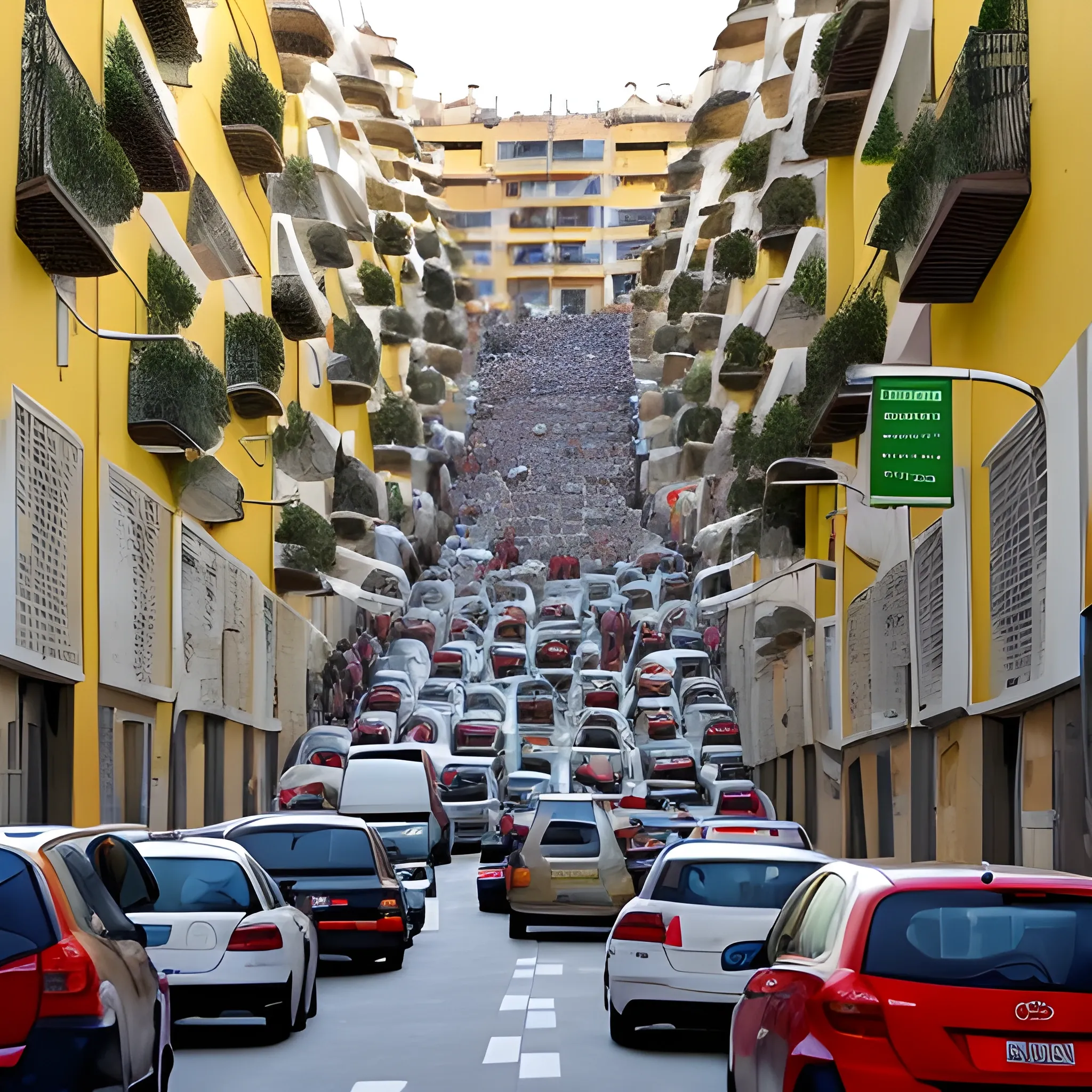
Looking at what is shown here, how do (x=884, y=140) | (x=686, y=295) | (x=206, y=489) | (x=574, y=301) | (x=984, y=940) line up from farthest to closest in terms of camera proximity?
(x=574, y=301), (x=686, y=295), (x=206, y=489), (x=884, y=140), (x=984, y=940)

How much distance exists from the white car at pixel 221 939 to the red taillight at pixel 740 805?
23049 mm

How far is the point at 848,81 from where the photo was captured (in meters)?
31.3

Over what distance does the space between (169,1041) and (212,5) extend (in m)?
28.2

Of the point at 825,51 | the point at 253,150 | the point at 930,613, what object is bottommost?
the point at 930,613

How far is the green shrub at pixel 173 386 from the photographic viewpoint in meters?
25.7

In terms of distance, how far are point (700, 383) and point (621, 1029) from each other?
211ft

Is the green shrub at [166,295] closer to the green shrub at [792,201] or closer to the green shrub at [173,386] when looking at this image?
the green shrub at [173,386]

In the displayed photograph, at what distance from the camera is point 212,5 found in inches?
1347

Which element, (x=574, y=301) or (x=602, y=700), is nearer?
(x=602, y=700)

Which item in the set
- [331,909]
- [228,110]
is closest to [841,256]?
[228,110]

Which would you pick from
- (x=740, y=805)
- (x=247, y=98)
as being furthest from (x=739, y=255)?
(x=740, y=805)

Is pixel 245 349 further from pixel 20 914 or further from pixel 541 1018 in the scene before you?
pixel 20 914

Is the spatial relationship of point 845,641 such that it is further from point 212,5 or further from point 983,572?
point 212,5

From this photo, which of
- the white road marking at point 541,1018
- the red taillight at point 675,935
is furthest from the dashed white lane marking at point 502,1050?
the red taillight at point 675,935
